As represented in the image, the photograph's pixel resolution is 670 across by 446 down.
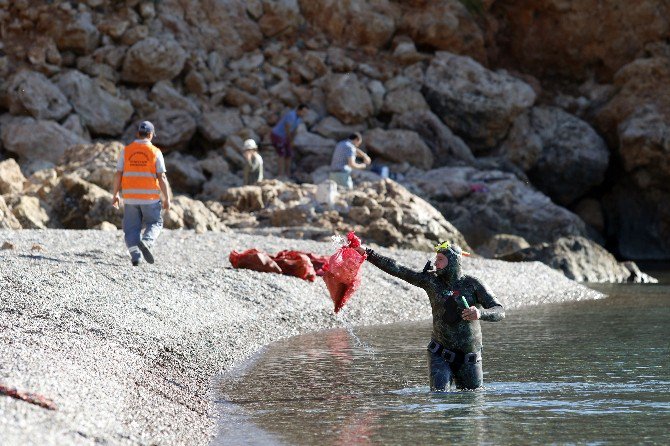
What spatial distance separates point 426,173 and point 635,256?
33.5 ft

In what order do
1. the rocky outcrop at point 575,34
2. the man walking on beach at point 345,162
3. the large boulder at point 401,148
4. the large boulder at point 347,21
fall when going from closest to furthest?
the man walking on beach at point 345,162 < the large boulder at point 401,148 < the large boulder at point 347,21 < the rocky outcrop at point 575,34

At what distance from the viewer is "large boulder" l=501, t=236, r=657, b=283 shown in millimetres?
29422

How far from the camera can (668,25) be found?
41938 mm

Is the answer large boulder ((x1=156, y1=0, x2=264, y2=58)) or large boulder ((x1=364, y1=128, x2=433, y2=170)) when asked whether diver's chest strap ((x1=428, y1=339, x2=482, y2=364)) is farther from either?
large boulder ((x1=156, y1=0, x2=264, y2=58))

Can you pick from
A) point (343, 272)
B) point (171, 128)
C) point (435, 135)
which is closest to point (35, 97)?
point (171, 128)

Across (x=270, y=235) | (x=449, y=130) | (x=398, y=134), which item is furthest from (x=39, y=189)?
(x=449, y=130)

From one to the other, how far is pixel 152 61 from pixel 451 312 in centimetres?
2750

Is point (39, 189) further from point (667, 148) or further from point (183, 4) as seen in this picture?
point (667, 148)

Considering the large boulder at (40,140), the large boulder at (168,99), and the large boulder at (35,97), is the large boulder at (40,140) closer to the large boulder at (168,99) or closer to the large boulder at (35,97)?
the large boulder at (35,97)

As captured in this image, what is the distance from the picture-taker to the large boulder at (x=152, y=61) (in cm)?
3669

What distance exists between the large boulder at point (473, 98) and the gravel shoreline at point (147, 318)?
14624 mm

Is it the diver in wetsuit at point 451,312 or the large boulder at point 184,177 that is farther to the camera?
the large boulder at point 184,177

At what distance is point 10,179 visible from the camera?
26.8m

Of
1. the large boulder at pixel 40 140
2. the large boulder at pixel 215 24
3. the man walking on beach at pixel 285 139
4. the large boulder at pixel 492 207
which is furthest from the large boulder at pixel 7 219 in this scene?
the large boulder at pixel 215 24
